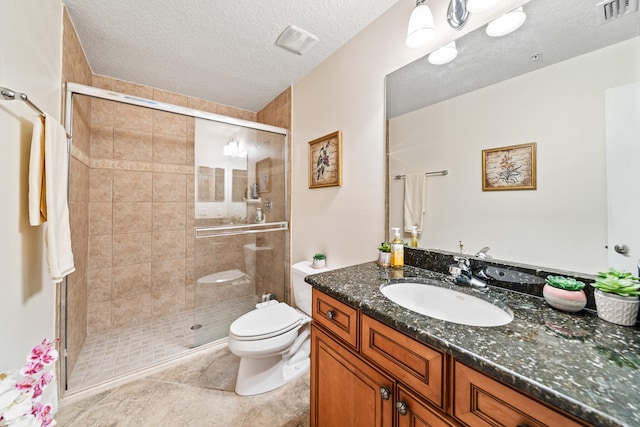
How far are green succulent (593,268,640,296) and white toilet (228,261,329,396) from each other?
4.82ft

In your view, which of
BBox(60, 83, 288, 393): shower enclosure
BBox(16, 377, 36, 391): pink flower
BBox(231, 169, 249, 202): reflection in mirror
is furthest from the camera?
BBox(231, 169, 249, 202): reflection in mirror

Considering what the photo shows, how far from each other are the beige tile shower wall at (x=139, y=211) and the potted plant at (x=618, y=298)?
232cm

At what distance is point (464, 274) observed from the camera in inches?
40.5

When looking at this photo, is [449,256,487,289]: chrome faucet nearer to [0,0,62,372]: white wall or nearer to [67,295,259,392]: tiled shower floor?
[0,0,62,372]: white wall

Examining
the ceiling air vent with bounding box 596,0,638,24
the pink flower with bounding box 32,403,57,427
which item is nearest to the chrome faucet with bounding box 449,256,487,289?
the ceiling air vent with bounding box 596,0,638,24

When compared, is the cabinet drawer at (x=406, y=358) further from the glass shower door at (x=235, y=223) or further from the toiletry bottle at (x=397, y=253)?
the glass shower door at (x=235, y=223)

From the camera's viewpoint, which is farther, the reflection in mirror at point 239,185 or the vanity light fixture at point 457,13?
the reflection in mirror at point 239,185

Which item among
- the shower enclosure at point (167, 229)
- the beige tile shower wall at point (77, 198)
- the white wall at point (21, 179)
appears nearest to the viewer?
the white wall at point (21, 179)

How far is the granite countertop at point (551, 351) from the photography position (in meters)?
0.42

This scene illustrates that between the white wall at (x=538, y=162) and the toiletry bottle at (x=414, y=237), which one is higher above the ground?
the white wall at (x=538, y=162)

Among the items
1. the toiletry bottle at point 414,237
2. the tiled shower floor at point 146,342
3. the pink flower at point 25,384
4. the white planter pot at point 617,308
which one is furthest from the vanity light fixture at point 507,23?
the tiled shower floor at point 146,342

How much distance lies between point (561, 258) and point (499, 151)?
0.46m

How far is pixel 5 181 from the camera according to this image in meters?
0.87

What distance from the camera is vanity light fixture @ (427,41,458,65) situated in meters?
1.17
